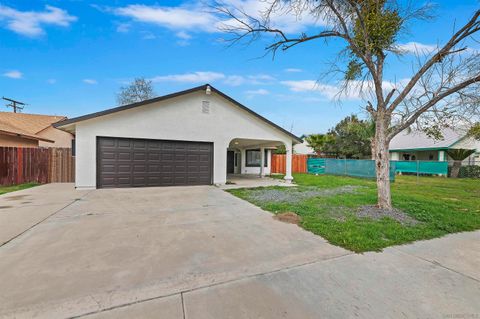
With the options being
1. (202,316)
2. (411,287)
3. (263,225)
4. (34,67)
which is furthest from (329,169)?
(34,67)

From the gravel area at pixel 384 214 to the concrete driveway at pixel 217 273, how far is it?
3.11 ft

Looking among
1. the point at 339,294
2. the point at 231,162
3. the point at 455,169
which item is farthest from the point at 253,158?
the point at 339,294

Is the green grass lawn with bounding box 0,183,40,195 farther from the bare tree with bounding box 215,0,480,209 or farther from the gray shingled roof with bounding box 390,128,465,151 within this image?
the gray shingled roof with bounding box 390,128,465,151

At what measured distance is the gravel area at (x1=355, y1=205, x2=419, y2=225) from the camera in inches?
213

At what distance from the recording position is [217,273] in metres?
2.84

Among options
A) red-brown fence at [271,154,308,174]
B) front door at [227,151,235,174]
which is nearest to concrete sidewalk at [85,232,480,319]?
front door at [227,151,235,174]

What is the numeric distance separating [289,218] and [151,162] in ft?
25.0

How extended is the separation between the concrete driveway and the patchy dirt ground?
341 mm

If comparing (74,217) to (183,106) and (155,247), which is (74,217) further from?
Result: (183,106)

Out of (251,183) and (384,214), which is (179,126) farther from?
(384,214)

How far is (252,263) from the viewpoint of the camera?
313cm

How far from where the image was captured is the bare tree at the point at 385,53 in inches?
219

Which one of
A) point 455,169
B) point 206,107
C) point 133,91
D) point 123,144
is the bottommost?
point 455,169

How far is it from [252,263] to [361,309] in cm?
137
